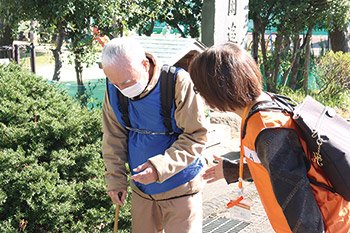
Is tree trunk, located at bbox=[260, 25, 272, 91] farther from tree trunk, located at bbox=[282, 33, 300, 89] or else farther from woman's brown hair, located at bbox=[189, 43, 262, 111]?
woman's brown hair, located at bbox=[189, 43, 262, 111]

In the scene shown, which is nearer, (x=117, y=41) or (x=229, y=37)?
(x=117, y=41)

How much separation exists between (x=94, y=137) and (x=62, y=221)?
2.49 ft

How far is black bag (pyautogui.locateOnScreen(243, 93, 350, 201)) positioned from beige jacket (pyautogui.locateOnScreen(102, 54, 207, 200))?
635 mm

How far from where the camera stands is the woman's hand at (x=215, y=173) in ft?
7.55

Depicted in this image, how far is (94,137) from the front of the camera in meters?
3.31

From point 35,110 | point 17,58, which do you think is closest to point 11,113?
point 35,110

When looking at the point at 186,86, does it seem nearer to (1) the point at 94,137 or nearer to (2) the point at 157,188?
(2) the point at 157,188

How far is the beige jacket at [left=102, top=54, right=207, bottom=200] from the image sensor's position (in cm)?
226

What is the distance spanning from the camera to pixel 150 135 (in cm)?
241

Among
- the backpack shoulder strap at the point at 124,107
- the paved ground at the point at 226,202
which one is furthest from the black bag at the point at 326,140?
the paved ground at the point at 226,202

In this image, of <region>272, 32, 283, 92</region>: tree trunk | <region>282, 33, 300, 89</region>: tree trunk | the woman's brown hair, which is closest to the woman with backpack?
the woman's brown hair

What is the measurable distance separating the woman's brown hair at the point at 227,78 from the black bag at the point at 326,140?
9cm

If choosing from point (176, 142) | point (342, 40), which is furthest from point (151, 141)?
point (342, 40)

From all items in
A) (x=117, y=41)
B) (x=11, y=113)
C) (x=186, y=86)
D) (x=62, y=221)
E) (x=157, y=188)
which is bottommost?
(x=62, y=221)
